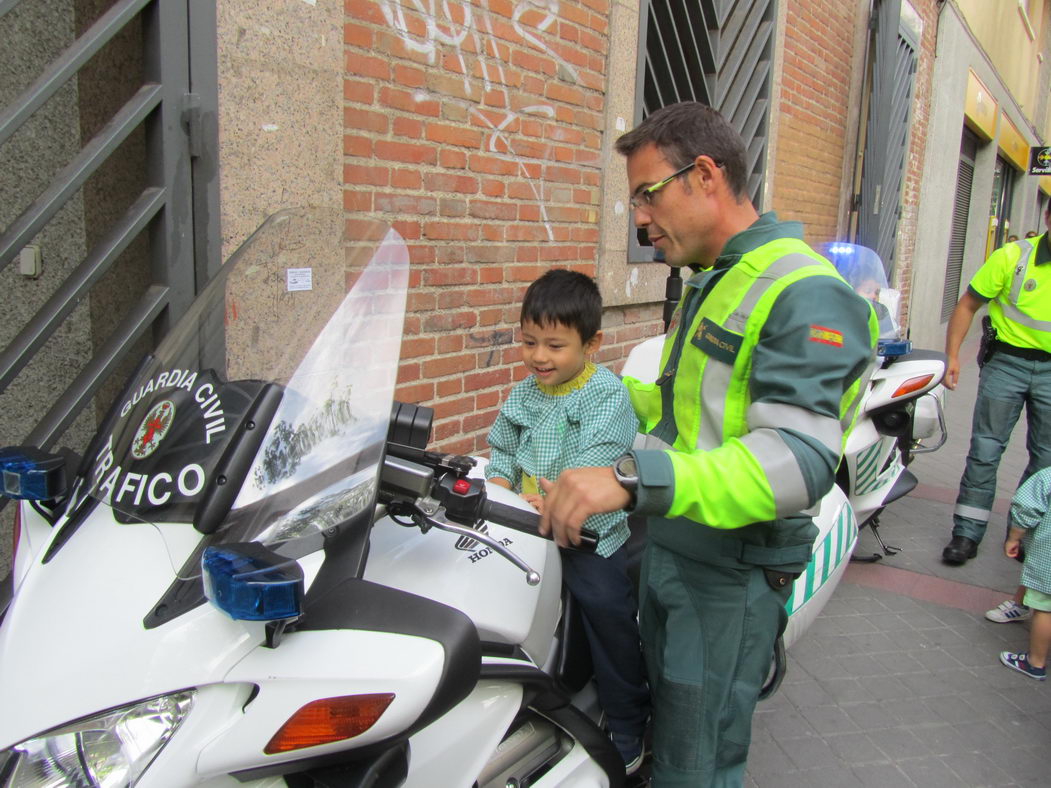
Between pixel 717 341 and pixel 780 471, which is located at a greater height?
pixel 717 341

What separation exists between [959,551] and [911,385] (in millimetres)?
1380

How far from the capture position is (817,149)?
25.7ft

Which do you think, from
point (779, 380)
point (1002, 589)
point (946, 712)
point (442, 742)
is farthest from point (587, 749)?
point (1002, 589)

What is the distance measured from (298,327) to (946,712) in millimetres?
2936

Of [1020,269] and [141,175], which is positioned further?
[1020,269]

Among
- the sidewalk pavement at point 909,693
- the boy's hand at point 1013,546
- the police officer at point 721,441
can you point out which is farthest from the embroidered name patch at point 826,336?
the boy's hand at point 1013,546

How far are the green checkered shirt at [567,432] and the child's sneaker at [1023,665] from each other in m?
2.34

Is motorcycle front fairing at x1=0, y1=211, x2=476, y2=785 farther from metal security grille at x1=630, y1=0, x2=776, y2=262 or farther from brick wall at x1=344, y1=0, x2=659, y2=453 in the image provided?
metal security grille at x1=630, y1=0, x2=776, y2=262

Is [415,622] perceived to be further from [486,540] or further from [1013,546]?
[1013,546]

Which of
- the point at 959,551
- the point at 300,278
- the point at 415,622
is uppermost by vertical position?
the point at 300,278

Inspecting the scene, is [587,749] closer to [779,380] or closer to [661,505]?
[661,505]

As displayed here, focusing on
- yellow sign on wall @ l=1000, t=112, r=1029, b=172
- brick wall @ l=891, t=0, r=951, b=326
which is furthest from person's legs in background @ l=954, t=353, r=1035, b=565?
yellow sign on wall @ l=1000, t=112, r=1029, b=172

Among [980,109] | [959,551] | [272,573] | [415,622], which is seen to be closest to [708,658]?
[415,622]

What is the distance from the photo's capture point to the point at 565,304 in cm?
227
